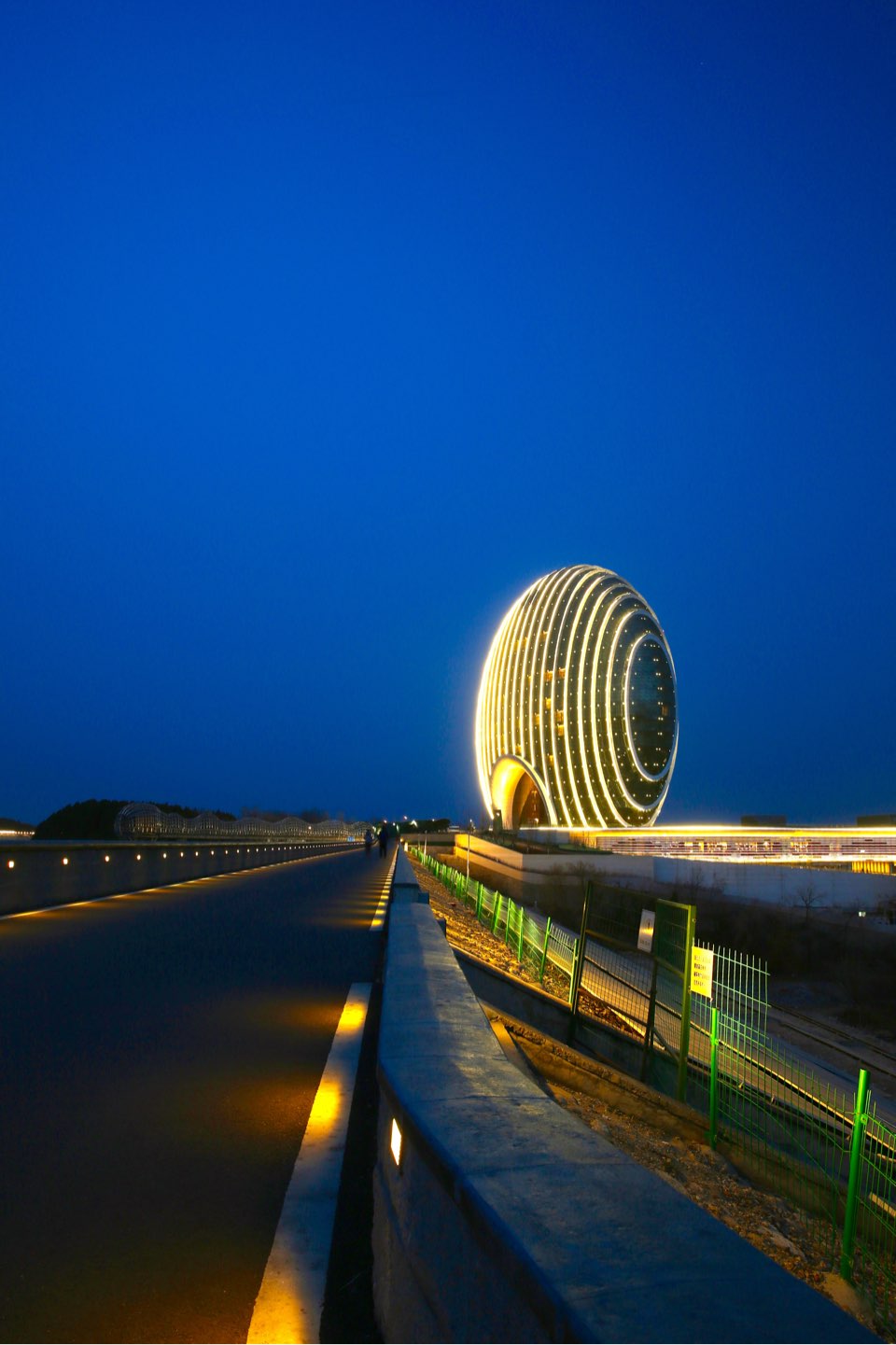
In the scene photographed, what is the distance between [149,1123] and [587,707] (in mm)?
87286

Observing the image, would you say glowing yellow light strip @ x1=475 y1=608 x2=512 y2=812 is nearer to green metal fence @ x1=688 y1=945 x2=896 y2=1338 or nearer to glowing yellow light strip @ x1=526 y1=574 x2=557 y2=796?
glowing yellow light strip @ x1=526 y1=574 x2=557 y2=796

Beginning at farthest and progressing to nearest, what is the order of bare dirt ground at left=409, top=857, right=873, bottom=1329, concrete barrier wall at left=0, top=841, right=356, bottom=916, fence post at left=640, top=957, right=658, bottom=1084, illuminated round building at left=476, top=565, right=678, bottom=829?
illuminated round building at left=476, top=565, right=678, bottom=829 → concrete barrier wall at left=0, top=841, right=356, bottom=916 → fence post at left=640, top=957, right=658, bottom=1084 → bare dirt ground at left=409, top=857, right=873, bottom=1329

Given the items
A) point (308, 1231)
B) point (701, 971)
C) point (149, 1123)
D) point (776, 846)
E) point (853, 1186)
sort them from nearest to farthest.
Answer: point (308, 1231), point (149, 1123), point (853, 1186), point (701, 971), point (776, 846)

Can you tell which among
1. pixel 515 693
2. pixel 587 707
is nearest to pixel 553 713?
pixel 587 707

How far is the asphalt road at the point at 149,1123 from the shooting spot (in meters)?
3.35

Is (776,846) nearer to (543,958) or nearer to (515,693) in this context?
(515,693)

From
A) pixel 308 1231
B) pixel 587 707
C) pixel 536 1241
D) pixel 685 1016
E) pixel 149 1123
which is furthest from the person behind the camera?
pixel 587 707

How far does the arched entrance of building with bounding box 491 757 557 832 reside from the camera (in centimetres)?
9588

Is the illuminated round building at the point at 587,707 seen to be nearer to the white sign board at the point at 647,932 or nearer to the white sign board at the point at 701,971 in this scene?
the white sign board at the point at 647,932

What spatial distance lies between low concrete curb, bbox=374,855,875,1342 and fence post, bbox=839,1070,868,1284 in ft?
12.7

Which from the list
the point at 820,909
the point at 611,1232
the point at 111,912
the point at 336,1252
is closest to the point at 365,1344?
the point at 336,1252

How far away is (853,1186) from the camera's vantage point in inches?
263

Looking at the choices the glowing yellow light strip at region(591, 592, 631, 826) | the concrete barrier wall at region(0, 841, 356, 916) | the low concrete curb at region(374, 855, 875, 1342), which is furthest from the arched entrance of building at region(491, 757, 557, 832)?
the low concrete curb at region(374, 855, 875, 1342)

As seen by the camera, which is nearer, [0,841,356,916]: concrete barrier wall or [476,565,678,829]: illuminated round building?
[0,841,356,916]: concrete barrier wall
